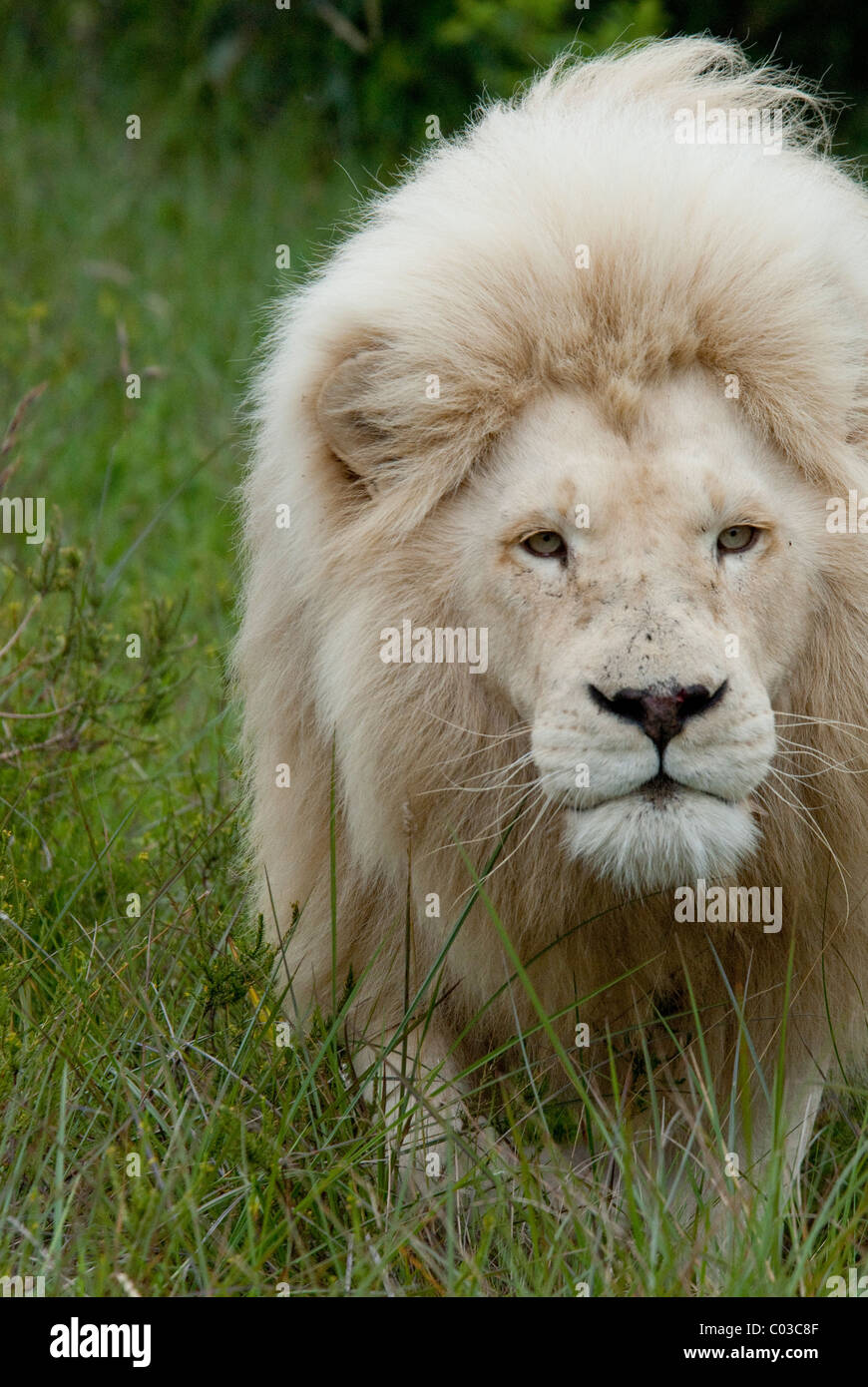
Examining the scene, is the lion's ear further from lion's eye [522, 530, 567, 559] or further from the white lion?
lion's eye [522, 530, 567, 559]

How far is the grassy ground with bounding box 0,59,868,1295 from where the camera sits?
2.77 m

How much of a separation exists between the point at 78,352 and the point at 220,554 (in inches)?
64.8

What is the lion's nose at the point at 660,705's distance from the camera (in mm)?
2594

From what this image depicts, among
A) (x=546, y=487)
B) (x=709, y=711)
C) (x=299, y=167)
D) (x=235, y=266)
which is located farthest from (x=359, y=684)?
(x=299, y=167)

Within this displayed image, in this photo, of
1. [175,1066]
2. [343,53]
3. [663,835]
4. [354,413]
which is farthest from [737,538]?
[343,53]

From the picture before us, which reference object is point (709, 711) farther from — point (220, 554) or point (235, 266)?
point (235, 266)

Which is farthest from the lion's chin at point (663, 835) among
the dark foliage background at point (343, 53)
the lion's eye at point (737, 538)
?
the dark foliage background at point (343, 53)

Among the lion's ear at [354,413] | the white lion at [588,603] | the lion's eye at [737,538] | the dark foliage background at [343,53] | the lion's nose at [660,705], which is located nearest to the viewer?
the lion's nose at [660,705]

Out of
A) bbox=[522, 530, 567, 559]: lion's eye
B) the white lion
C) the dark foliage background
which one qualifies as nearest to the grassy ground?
the white lion

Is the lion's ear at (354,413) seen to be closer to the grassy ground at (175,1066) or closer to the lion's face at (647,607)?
the lion's face at (647,607)

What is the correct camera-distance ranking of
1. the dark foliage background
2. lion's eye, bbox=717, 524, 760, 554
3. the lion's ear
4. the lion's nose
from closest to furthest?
the lion's nose < lion's eye, bbox=717, 524, 760, 554 < the lion's ear < the dark foliage background

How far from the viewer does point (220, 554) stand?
21.5 ft

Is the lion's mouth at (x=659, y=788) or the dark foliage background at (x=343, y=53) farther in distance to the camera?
the dark foliage background at (x=343, y=53)

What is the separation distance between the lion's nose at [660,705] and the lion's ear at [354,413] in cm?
77
